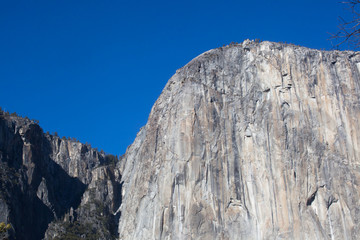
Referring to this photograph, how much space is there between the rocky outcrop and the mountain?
20 cm

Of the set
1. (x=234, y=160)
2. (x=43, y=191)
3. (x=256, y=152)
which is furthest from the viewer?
(x=43, y=191)

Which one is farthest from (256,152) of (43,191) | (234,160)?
(43,191)

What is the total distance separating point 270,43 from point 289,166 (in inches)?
691

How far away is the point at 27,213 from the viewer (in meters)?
74.9

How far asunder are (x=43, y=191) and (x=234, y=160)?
29.6 metres

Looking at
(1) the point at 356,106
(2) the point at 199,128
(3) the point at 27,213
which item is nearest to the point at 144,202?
(2) the point at 199,128

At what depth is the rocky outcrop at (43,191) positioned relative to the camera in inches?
2891

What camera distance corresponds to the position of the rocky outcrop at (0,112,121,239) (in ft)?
241

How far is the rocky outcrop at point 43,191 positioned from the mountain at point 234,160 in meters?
0.20

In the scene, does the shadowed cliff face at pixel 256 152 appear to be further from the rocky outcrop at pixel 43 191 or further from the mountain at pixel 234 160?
the rocky outcrop at pixel 43 191

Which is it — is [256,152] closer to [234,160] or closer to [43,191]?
[234,160]

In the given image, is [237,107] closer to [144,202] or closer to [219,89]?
[219,89]

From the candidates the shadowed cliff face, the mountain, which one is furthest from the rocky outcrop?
the shadowed cliff face

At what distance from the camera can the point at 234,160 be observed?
6656 cm
